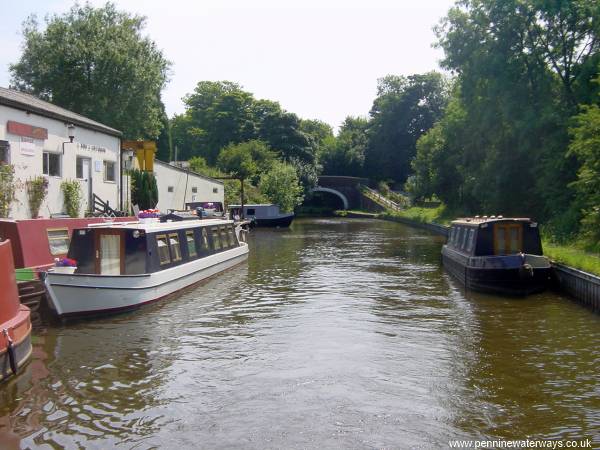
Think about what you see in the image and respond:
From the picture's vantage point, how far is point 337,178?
265 ft

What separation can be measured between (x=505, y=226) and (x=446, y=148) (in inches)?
1246

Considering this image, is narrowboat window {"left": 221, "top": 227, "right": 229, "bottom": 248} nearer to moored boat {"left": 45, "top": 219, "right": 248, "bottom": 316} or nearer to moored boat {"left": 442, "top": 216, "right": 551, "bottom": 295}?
moored boat {"left": 45, "top": 219, "right": 248, "bottom": 316}

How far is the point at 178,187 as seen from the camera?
35156mm

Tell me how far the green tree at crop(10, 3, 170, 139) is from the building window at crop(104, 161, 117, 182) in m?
16.6

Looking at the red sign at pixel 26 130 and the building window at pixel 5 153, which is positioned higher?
the red sign at pixel 26 130

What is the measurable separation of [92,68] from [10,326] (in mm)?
34111

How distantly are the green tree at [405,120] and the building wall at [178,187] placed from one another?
153ft

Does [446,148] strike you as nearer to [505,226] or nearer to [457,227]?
[457,227]

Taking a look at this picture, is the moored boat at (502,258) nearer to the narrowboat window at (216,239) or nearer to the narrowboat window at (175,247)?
the narrowboat window at (216,239)

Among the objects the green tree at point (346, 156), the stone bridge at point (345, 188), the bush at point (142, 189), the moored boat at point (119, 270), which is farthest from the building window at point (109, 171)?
the green tree at point (346, 156)

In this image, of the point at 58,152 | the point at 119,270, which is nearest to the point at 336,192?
the point at 58,152

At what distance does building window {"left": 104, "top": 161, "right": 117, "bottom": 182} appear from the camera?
23.8 metres

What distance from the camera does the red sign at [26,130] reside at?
17.6 m

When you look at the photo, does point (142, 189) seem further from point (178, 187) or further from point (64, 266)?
point (64, 266)
